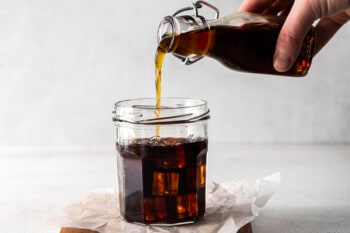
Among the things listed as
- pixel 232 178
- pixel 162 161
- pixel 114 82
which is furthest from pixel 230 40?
pixel 114 82

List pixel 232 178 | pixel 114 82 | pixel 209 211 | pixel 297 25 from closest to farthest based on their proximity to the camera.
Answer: pixel 297 25 → pixel 209 211 → pixel 232 178 → pixel 114 82

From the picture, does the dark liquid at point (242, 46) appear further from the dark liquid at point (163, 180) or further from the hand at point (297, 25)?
the dark liquid at point (163, 180)

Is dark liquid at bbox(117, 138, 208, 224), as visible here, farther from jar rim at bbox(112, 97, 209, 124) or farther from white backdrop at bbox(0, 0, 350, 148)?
white backdrop at bbox(0, 0, 350, 148)

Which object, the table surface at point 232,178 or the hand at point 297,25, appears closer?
the hand at point 297,25

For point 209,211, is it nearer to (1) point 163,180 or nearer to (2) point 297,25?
(1) point 163,180

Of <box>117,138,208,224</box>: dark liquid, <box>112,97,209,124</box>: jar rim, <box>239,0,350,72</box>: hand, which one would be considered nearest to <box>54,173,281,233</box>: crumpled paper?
<box>117,138,208,224</box>: dark liquid

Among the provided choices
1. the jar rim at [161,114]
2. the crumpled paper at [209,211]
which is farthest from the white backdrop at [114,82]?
the jar rim at [161,114]

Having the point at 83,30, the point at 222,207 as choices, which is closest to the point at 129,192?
the point at 222,207
